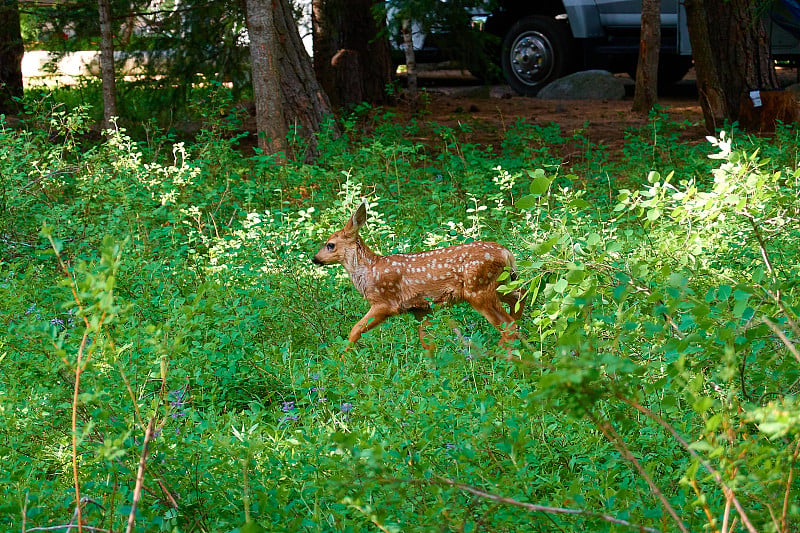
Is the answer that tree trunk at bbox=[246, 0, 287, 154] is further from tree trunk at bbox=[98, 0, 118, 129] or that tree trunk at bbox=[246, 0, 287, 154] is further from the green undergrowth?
tree trunk at bbox=[98, 0, 118, 129]

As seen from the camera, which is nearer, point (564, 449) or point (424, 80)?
point (564, 449)

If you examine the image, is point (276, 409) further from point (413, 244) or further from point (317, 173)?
point (317, 173)

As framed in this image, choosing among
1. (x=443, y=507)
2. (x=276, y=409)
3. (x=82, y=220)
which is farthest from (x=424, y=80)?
(x=443, y=507)

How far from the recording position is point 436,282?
6457 mm

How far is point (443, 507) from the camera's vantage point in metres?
3.33

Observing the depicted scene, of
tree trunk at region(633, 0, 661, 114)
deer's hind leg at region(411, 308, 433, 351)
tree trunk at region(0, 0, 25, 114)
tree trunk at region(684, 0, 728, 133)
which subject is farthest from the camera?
tree trunk at region(633, 0, 661, 114)

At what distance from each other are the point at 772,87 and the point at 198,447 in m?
10.6

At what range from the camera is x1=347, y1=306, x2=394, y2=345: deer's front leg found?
6.36 m

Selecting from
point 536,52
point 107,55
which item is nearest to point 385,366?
point 107,55

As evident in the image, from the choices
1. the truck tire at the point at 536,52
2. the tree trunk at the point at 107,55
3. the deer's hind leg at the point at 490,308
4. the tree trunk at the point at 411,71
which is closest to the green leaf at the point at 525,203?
the deer's hind leg at the point at 490,308

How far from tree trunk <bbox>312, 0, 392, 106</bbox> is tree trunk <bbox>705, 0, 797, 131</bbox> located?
15.9 feet

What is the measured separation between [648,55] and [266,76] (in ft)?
21.3

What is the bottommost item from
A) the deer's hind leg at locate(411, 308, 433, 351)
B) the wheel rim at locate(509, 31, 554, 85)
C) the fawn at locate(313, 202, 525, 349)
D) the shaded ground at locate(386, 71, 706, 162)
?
the deer's hind leg at locate(411, 308, 433, 351)

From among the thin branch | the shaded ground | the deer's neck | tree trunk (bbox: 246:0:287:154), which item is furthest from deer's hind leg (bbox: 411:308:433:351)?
the shaded ground
